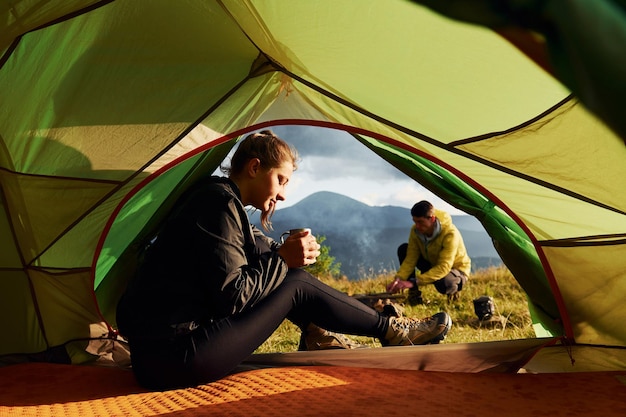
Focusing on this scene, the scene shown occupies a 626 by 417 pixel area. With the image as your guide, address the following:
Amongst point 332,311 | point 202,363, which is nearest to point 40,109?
point 202,363

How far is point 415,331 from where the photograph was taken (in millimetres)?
2422

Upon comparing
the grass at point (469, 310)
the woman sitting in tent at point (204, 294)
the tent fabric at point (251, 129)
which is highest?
the tent fabric at point (251, 129)

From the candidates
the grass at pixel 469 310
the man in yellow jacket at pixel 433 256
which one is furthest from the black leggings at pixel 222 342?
the man in yellow jacket at pixel 433 256

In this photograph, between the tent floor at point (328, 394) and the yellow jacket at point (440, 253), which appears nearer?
the tent floor at point (328, 394)

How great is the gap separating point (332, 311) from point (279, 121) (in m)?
0.83

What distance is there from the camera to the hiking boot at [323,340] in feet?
8.02

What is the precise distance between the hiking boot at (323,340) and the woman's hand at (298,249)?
44 centimetres

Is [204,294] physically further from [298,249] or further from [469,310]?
[469,310]

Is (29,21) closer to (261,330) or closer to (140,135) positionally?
(140,135)

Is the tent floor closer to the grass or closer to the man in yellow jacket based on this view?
the grass

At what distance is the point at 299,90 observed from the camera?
2.50 m

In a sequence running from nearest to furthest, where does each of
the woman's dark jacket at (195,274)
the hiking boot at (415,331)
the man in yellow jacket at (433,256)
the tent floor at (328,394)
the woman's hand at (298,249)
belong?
the tent floor at (328,394)
the woman's dark jacket at (195,274)
the woman's hand at (298,249)
the hiking boot at (415,331)
the man in yellow jacket at (433,256)

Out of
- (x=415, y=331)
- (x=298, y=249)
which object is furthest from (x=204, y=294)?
(x=415, y=331)

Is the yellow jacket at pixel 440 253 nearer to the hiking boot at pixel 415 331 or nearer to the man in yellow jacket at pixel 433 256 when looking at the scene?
the man in yellow jacket at pixel 433 256
